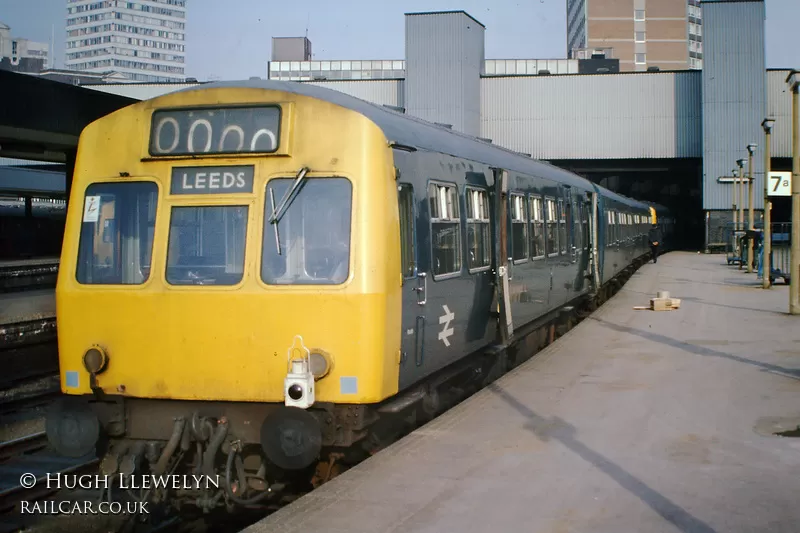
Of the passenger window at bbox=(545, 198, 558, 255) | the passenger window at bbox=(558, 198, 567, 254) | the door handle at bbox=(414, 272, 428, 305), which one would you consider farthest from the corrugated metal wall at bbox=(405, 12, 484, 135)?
the door handle at bbox=(414, 272, 428, 305)

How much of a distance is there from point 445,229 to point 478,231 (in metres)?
1.28

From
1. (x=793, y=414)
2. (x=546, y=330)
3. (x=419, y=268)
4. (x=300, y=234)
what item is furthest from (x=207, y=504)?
(x=546, y=330)

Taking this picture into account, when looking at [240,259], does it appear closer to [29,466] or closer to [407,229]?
[407,229]

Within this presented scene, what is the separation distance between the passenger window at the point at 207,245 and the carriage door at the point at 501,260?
415 cm

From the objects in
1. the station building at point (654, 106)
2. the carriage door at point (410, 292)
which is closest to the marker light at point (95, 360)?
the carriage door at point (410, 292)

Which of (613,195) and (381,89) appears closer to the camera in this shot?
(613,195)

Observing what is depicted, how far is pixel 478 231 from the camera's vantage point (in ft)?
32.6

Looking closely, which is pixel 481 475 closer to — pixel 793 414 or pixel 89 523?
pixel 89 523

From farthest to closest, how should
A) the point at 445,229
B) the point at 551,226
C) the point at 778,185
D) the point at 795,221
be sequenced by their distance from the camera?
1. the point at 778,185
2. the point at 795,221
3. the point at 551,226
4. the point at 445,229

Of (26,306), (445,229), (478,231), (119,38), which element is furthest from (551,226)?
(119,38)

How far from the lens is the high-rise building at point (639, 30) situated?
110 m

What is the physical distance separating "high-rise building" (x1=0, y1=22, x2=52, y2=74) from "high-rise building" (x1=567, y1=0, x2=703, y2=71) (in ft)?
219

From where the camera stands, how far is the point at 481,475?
6.87 meters

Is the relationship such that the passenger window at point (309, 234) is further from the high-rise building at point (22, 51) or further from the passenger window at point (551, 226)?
the high-rise building at point (22, 51)
